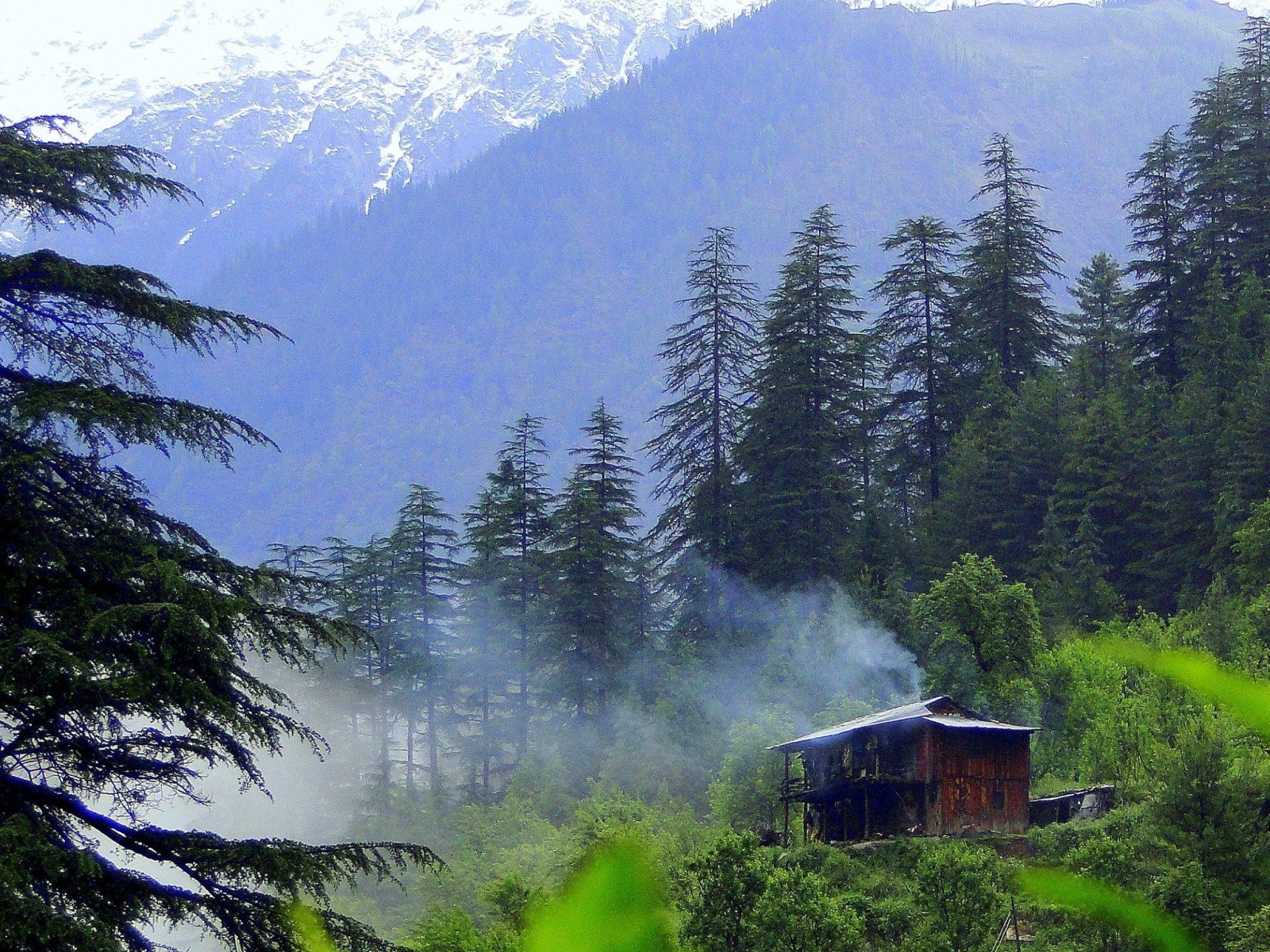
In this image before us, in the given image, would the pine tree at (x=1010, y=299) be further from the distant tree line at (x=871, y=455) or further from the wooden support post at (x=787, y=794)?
the wooden support post at (x=787, y=794)

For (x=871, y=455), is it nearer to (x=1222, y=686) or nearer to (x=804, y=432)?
(x=804, y=432)

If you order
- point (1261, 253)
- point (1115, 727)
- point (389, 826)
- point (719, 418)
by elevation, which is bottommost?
point (389, 826)

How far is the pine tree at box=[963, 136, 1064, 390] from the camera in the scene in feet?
208

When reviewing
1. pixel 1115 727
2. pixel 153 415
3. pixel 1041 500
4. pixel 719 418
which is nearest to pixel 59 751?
pixel 153 415

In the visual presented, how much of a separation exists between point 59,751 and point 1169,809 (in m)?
25.1

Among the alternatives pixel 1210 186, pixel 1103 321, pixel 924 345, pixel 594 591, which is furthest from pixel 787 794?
pixel 1103 321

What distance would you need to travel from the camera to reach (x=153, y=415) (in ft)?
33.2

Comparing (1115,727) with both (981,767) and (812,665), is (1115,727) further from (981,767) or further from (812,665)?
(812,665)

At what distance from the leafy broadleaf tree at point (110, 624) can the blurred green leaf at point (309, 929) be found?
14cm

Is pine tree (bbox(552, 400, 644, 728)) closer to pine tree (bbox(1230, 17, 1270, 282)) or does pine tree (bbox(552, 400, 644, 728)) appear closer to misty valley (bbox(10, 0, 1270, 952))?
misty valley (bbox(10, 0, 1270, 952))

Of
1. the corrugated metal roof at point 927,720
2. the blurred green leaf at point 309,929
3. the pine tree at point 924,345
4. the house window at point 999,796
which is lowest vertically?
the blurred green leaf at point 309,929

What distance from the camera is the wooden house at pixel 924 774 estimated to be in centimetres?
3909

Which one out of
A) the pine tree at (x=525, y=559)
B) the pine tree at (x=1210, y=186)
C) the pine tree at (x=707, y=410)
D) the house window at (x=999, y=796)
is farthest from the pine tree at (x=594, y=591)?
the pine tree at (x=1210, y=186)

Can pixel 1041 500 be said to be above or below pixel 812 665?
above
